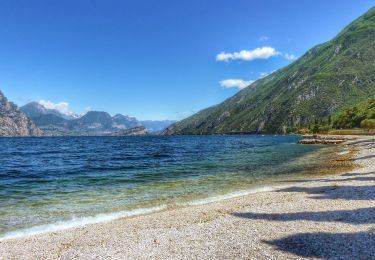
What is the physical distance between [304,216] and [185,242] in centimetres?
895

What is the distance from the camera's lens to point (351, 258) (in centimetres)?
1434

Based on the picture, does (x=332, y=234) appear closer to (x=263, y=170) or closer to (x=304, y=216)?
(x=304, y=216)

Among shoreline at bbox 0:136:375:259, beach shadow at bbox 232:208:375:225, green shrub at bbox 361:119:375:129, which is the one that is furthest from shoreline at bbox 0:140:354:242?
green shrub at bbox 361:119:375:129

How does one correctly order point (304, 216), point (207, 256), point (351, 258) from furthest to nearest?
point (304, 216), point (207, 256), point (351, 258)

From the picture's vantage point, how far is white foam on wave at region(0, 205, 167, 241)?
2227cm

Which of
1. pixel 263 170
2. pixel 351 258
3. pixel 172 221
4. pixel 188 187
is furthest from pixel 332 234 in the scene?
pixel 263 170

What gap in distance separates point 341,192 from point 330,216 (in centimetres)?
898

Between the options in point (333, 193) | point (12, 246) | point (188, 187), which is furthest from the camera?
point (188, 187)

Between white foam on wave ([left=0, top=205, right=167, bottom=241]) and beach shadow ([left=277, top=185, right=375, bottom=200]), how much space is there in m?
14.1

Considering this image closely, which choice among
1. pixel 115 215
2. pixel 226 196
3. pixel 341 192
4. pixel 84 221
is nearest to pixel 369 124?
pixel 341 192

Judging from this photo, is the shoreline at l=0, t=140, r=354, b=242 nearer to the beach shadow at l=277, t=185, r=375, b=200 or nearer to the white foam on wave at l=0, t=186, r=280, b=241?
the white foam on wave at l=0, t=186, r=280, b=241

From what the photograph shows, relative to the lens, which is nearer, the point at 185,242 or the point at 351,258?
the point at 351,258

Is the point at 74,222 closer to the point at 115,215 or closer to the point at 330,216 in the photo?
the point at 115,215

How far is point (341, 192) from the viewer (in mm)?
28891
